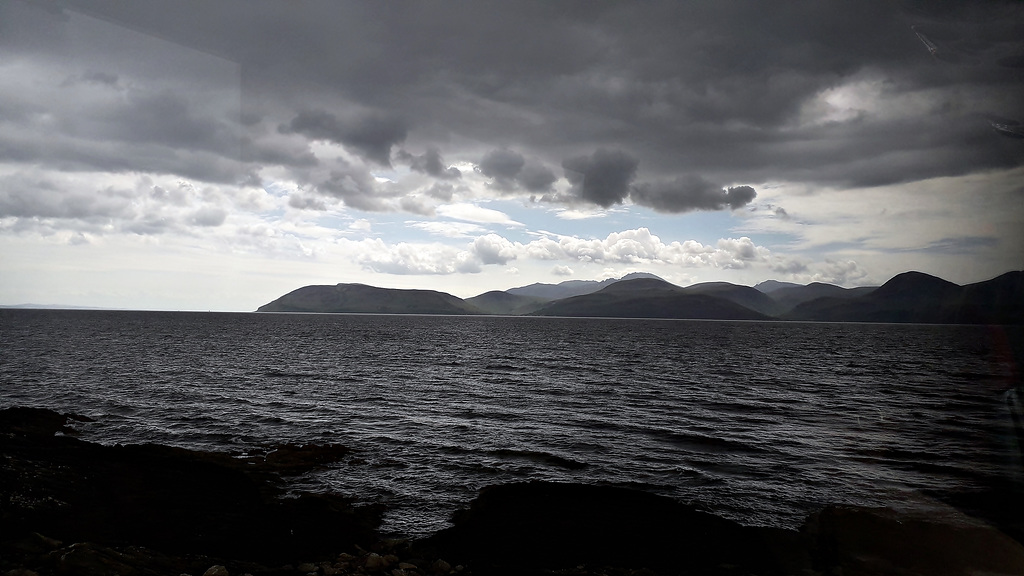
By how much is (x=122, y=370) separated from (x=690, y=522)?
6590 cm

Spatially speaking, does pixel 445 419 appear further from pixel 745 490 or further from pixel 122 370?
pixel 122 370

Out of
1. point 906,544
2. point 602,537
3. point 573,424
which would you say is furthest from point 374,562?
point 573,424

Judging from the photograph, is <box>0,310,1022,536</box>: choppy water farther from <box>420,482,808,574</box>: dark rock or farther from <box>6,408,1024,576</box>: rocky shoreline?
<box>6,408,1024,576</box>: rocky shoreline

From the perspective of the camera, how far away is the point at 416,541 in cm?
1656

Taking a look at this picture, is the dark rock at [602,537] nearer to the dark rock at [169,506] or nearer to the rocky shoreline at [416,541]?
the rocky shoreline at [416,541]

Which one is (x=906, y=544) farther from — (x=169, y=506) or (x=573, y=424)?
(x=169, y=506)

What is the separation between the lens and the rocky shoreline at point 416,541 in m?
13.8

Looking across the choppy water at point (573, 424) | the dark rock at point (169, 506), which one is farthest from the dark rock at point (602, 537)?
the dark rock at point (169, 506)

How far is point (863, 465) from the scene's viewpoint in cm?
2603

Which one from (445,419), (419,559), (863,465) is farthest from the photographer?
(445,419)

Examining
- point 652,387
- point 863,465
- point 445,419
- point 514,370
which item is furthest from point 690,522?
point 514,370

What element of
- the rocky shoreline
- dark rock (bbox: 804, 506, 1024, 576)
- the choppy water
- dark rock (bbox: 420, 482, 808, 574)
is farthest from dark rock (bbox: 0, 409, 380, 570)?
dark rock (bbox: 804, 506, 1024, 576)

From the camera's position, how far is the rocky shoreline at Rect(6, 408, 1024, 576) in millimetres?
13836

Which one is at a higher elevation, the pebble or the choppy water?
the pebble
